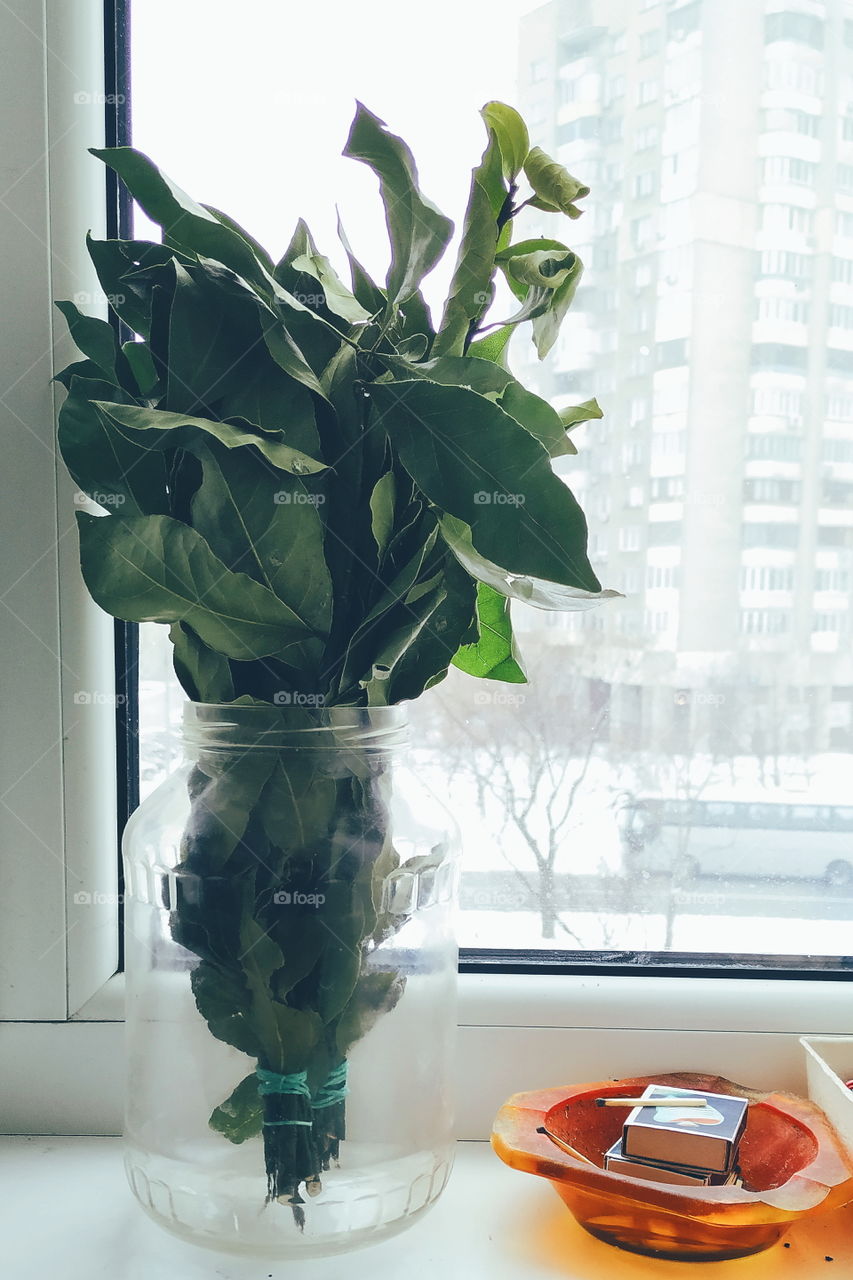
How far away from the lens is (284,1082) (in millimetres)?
525

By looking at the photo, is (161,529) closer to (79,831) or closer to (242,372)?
(242,372)

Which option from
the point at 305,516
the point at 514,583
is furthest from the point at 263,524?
the point at 514,583

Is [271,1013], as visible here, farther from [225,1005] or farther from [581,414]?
[581,414]

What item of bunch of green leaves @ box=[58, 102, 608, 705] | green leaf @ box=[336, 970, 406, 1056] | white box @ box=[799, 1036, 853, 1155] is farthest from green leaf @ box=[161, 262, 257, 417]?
white box @ box=[799, 1036, 853, 1155]

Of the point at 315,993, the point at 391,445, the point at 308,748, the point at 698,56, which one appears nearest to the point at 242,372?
the point at 391,445

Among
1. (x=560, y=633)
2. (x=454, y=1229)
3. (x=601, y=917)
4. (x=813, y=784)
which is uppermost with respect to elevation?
(x=560, y=633)

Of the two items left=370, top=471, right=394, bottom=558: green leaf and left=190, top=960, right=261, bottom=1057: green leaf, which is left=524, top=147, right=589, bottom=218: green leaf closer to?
left=370, top=471, right=394, bottom=558: green leaf

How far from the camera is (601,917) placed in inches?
31.3

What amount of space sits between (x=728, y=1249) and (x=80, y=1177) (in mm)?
419

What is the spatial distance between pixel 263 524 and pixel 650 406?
40cm

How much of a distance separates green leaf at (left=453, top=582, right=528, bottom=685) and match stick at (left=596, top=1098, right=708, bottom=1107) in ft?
0.92

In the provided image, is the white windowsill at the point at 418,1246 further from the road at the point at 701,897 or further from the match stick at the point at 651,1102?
the road at the point at 701,897

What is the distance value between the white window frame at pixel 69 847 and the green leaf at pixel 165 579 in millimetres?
239

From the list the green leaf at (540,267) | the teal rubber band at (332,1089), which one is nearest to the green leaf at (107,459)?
the green leaf at (540,267)
